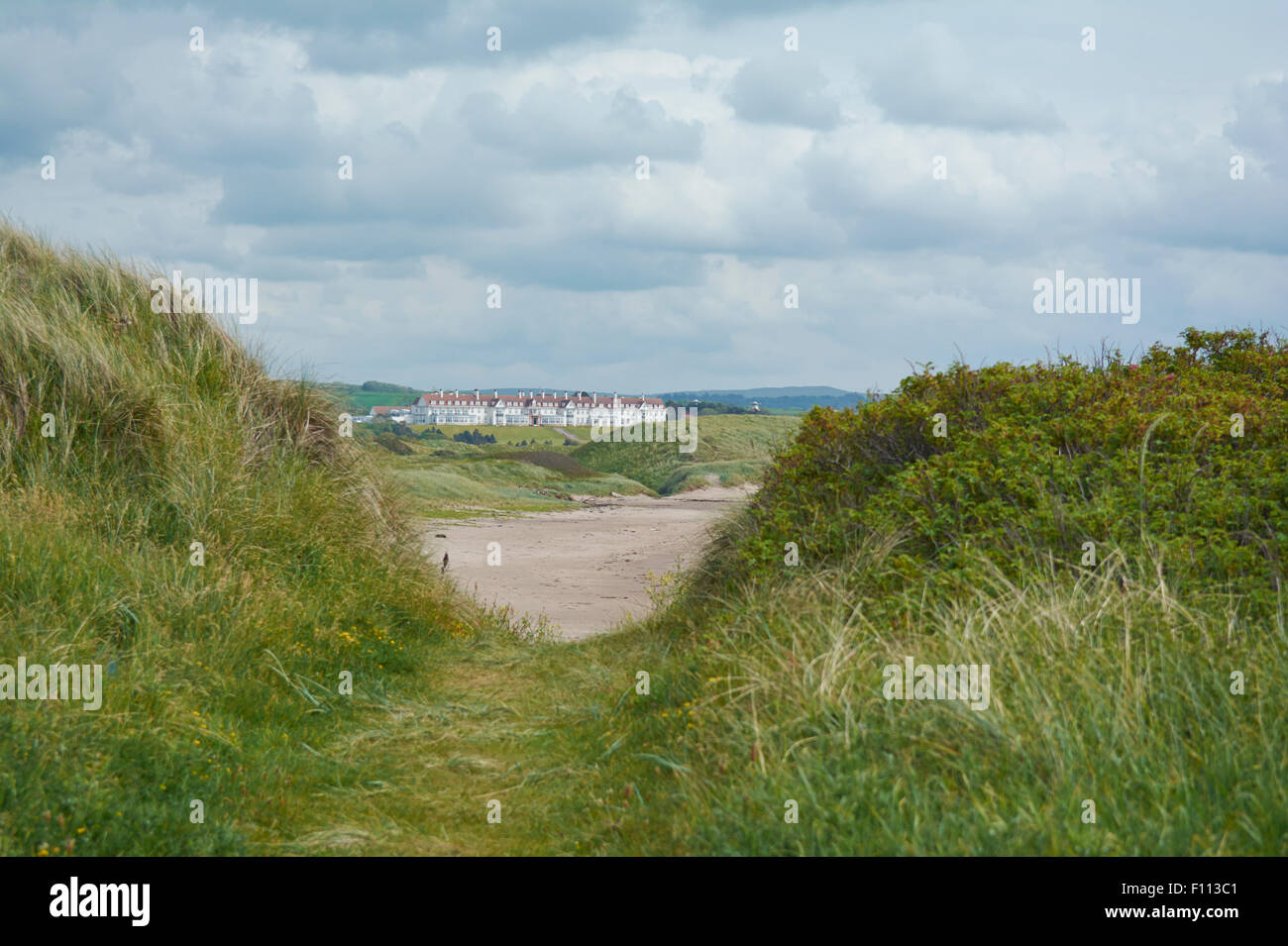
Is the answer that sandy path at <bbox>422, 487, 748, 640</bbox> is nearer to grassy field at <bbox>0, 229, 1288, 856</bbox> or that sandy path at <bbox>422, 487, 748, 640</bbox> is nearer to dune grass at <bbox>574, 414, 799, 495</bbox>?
grassy field at <bbox>0, 229, 1288, 856</bbox>

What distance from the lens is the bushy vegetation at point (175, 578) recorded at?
194 inches

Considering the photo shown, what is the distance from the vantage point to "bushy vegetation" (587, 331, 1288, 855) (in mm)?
3967

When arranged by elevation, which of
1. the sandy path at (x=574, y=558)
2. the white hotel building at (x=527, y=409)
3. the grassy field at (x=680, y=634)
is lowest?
the sandy path at (x=574, y=558)

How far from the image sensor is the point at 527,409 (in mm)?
121000

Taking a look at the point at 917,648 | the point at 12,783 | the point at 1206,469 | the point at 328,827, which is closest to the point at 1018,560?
the point at 917,648

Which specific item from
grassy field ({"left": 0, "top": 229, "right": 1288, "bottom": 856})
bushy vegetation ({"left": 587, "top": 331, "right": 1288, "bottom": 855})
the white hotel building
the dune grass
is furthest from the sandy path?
the white hotel building

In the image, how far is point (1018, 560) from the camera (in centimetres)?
632

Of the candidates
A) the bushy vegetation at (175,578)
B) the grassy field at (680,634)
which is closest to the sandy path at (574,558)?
the bushy vegetation at (175,578)

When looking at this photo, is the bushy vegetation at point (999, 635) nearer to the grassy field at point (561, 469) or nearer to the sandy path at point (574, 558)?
the grassy field at point (561, 469)

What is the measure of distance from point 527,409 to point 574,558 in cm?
10203

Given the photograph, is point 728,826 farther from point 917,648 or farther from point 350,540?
point 350,540

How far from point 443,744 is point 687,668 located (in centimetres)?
165

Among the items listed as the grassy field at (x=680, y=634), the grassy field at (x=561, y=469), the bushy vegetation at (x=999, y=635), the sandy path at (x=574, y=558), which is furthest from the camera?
the grassy field at (x=561, y=469)

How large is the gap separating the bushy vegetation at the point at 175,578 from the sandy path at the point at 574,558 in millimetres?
2102
